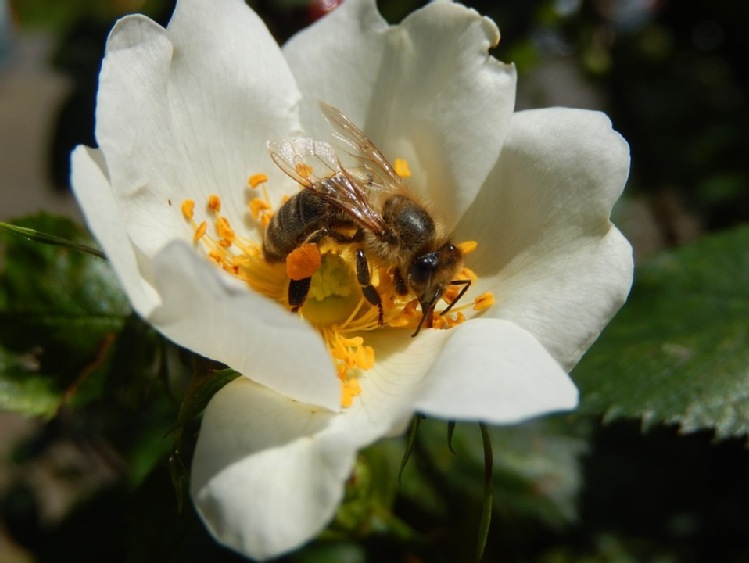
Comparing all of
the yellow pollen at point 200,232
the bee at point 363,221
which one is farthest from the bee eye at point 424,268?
the yellow pollen at point 200,232

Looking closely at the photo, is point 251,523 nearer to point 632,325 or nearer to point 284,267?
point 284,267

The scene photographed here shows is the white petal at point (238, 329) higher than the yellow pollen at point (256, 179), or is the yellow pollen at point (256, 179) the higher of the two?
the white petal at point (238, 329)

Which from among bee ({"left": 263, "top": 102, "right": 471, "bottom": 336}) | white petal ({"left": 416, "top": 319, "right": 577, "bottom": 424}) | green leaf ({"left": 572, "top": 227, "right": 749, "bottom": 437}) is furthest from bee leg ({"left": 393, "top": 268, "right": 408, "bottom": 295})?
green leaf ({"left": 572, "top": 227, "right": 749, "bottom": 437})

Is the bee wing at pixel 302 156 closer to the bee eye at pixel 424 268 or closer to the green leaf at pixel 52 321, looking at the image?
the bee eye at pixel 424 268

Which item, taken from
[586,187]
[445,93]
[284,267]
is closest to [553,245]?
[586,187]

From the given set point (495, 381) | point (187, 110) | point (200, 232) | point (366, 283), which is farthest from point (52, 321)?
point (495, 381)

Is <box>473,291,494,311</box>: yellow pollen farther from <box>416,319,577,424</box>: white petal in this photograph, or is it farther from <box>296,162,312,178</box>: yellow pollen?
<box>296,162,312,178</box>: yellow pollen
